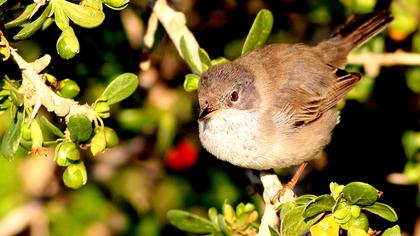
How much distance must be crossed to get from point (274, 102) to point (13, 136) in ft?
6.19

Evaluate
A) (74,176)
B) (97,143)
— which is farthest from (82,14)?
(74,176)

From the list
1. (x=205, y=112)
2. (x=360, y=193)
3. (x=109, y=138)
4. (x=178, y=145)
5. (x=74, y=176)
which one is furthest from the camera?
(x=178, y=145)

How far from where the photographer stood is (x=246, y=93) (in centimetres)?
475

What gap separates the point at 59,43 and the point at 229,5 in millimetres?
2652

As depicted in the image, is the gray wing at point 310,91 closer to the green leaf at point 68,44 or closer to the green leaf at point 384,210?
the green leaf at point 384,210

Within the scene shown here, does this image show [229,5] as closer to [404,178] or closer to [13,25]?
[404,178]

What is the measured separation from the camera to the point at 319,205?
9.89 feet

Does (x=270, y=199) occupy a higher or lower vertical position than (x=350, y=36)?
lower

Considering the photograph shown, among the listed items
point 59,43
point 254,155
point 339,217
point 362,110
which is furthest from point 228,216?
point 362,110

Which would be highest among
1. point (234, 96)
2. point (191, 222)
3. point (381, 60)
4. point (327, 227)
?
point (327, 227)

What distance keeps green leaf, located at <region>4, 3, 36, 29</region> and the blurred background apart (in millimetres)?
1533

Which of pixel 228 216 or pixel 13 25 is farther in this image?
pixel 228 216

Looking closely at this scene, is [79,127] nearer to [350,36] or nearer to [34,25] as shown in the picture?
[34,25]

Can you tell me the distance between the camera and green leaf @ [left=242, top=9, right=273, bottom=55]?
4.25 meters
